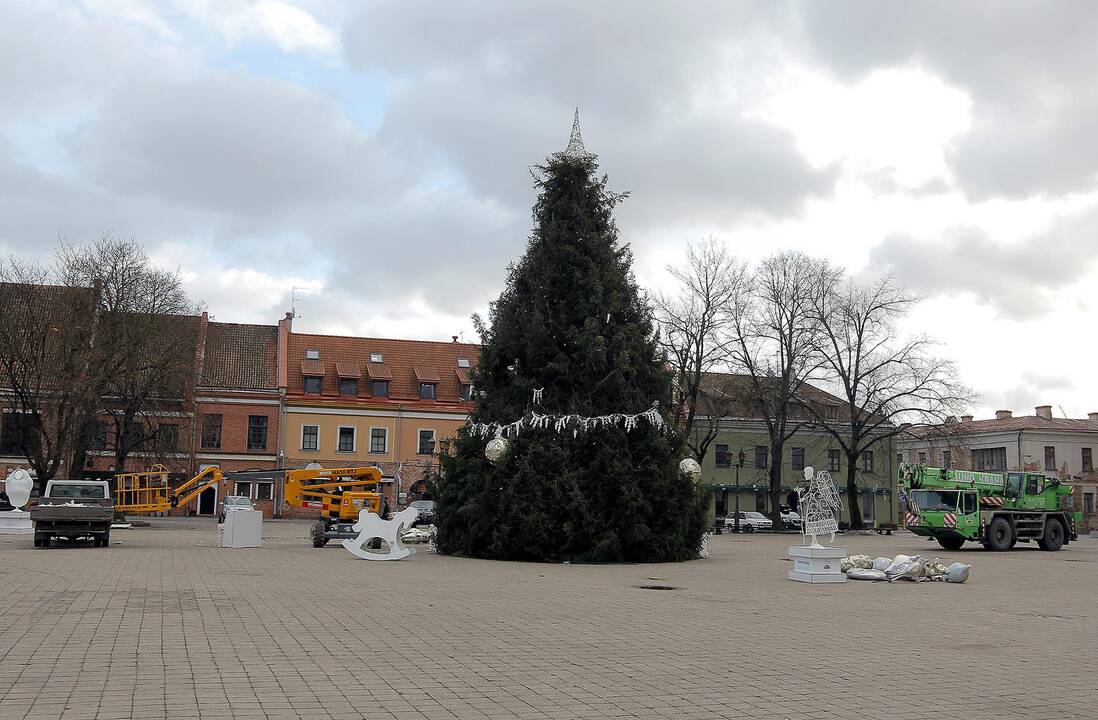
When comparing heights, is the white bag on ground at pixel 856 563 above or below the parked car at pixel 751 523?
above

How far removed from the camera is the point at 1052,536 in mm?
33719

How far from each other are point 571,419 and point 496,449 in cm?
191

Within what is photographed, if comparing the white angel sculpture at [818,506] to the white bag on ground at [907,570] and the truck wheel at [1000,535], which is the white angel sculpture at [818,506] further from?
the truck wheel at [1000,535]

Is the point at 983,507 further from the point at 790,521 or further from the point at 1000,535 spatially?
the point at 790,521

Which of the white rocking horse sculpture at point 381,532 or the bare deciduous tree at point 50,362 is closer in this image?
the white rocking horse sculpture at point 381,532

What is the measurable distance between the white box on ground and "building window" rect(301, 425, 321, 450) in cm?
3256

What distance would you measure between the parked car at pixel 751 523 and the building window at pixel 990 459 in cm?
2595

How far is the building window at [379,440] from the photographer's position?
59.8 m

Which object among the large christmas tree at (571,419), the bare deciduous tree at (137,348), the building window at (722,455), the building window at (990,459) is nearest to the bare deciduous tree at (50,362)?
the bare deciduous tree at (137,348)

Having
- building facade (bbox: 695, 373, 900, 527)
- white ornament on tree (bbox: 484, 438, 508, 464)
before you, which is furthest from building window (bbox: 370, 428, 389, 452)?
white ornament on tree (bbox: 484, 438, 508, 464)

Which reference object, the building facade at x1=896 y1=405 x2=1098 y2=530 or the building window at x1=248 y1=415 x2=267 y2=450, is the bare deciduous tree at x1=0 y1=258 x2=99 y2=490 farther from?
the building facade at x1=896 y1=405 x2=1098 y2=530

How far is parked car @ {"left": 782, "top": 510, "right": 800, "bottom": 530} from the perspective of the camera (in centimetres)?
5666

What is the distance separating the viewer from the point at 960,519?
103 feet

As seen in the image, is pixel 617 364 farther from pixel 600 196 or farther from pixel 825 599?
pixel 825 599
